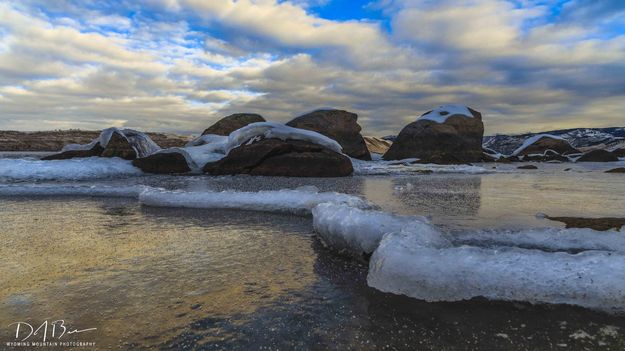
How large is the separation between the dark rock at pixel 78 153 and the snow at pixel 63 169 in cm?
69

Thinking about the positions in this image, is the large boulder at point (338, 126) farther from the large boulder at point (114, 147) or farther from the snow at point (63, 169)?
the snow at point (63, 169)

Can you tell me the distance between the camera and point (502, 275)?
1729mm

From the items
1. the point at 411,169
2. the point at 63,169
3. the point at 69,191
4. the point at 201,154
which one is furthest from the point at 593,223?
the point at 411,169

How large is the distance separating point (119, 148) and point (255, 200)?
7.19 metres

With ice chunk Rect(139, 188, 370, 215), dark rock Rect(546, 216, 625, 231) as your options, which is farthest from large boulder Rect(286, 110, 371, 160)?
dark rock Rect(546, 216, 625, 231)

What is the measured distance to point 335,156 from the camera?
9.45 meters

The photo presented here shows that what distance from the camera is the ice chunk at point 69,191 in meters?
5.64

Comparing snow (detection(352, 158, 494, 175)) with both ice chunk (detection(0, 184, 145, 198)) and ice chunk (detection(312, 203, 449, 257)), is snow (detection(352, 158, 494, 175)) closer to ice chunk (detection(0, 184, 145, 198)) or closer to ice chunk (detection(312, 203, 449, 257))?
ice chunk (detection(0, 184, 145, 198))

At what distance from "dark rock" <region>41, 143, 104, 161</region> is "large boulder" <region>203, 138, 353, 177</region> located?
111 inches

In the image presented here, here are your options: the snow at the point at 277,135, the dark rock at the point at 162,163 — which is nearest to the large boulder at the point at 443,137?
the snow at the point at 277,135

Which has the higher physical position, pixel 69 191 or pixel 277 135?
pixel 277 135

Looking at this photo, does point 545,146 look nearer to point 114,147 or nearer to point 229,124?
point 229,124

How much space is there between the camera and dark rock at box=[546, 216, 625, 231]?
2.92 metres

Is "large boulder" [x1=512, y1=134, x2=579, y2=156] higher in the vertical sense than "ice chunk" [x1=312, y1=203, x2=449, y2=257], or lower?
higher
